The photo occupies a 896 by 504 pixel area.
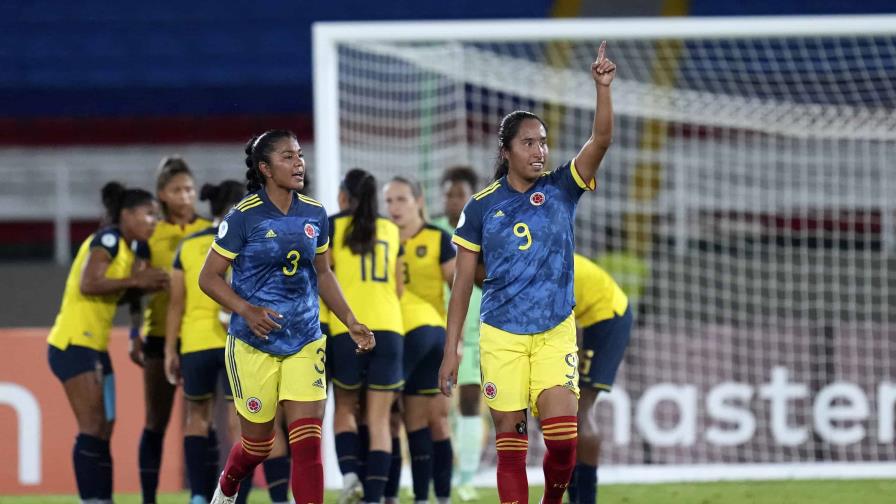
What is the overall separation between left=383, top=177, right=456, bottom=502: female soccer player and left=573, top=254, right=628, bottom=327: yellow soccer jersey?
85 cm

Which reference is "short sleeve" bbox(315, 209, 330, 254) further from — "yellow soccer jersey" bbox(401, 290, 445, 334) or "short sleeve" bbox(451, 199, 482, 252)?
"yellow soccer jersey" bbox(401, 290, 445, 334)

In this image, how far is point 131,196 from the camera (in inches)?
279

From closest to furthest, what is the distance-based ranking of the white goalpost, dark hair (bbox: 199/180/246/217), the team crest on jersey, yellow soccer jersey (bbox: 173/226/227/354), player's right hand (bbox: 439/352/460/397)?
player's right hand (bbox: 439/352/460/397), the team crest on jersey, yellow soccer jersey (bbox: 173/226/227/354), dark hair (bbox: 199/180/246/217), the white goalpost

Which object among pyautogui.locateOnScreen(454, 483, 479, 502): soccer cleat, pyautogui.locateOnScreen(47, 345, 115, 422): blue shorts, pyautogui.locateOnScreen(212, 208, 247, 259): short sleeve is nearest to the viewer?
pyautogui.locateOnScreen(212, 208, 247, 259): short sleeve

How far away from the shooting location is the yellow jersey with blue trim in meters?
7.12

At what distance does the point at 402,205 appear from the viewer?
7.33 m

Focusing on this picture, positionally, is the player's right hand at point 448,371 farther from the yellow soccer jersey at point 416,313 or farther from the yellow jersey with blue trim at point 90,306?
the yellow jersey with blue trim at point 90,306

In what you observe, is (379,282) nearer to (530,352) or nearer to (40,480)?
(530,352)

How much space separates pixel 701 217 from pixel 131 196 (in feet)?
28.3

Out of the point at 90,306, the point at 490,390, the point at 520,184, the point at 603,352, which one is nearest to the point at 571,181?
the point at 520,184

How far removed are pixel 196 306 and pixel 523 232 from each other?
7.00 ft

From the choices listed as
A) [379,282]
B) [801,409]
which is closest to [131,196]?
[379,282]

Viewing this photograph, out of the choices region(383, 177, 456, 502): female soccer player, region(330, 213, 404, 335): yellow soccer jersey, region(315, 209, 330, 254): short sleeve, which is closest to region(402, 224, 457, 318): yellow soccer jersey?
region(383, 177, 456, 502): female soccer player

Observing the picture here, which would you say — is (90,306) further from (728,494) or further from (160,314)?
(728,494)
